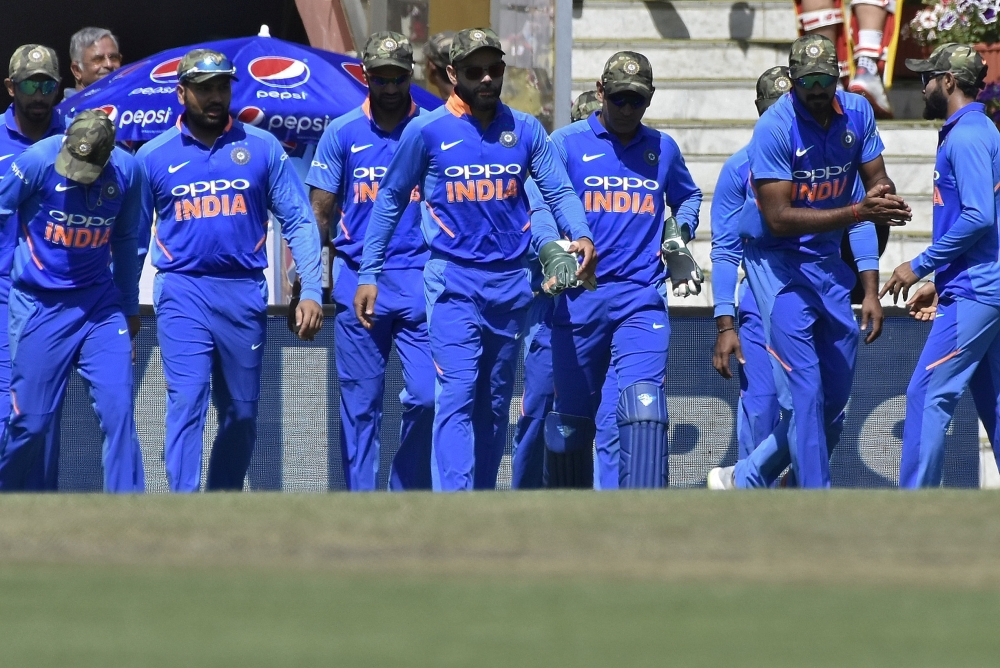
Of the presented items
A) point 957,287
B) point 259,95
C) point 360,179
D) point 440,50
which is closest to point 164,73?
point 259,95

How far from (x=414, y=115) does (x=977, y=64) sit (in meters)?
2.75

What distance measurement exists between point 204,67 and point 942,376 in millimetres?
3638

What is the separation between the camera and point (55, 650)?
374cm

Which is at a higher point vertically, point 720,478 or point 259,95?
point 259,95

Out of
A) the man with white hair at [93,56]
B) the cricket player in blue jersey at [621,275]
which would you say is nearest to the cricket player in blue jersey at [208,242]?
the cricket player in blue jersey at [621,275]

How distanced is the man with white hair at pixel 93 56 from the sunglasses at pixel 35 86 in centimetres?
285

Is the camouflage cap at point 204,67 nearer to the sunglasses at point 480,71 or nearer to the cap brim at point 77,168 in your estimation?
the cap brim at point 77,168

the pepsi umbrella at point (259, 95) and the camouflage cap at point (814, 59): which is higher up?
the camouflage cap at point (814, 59)

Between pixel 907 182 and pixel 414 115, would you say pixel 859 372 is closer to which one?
pixel 414 115

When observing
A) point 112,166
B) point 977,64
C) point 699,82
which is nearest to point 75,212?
point 112,166

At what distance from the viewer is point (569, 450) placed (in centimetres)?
861

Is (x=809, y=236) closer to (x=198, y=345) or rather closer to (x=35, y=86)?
(x=198, y=345)

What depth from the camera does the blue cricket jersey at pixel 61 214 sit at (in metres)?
8.09

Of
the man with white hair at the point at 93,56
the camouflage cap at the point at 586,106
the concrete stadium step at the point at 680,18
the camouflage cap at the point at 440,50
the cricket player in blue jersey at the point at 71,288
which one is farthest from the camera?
the concrete stadium step at the point at 680,18
